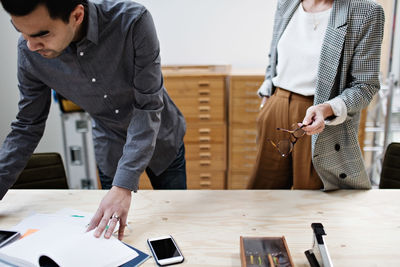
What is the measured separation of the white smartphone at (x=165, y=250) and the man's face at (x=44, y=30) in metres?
0.66

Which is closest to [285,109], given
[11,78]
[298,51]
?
[298,51]

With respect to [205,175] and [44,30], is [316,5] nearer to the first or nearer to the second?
[44,30]

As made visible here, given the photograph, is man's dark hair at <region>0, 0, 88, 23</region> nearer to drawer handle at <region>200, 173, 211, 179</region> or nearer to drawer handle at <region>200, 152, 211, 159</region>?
drawer handle at <region>200, 152, 211, 159</region>

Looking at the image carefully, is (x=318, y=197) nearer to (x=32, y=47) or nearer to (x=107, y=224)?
(x=107, y=224)

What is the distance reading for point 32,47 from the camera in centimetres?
103

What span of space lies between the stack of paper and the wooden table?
0.08 m

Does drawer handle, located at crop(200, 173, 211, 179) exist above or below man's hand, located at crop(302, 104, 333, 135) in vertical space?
below

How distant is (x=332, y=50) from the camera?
1396mm

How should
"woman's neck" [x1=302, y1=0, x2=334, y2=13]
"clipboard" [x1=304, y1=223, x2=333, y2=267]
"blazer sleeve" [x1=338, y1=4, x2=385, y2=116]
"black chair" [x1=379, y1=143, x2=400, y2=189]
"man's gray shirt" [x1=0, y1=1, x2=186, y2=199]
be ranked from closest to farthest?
"clipboard" [x1=304, y1=223, x2=333, y2=267] → "man's gray shirt" [x1=0, y1=1, x2=186, y2=199] → "blazer sleeve" [x1=338, y1=4, x2=385, y2=116] → "woman's neck" [x1=302, y1=0, x2=334, y2=13] → "black chair" [x1=379, y1=143, x2=400, y2=189]

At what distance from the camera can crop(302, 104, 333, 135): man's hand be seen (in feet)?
4.05

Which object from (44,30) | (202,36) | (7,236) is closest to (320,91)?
(44,30)

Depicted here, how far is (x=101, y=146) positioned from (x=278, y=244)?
94 cm

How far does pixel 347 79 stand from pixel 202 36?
2.33 metres

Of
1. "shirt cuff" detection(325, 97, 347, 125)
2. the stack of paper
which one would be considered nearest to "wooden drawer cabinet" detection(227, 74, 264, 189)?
"shirt cuff" detection(325, 97, 347, 125)
